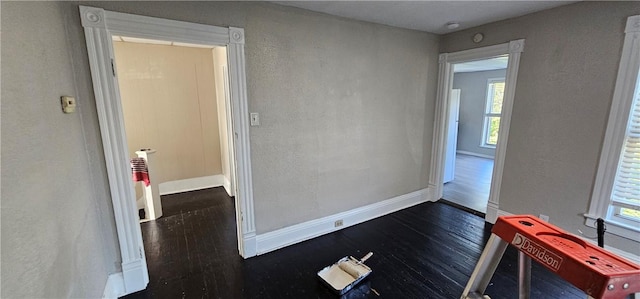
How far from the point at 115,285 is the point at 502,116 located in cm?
392

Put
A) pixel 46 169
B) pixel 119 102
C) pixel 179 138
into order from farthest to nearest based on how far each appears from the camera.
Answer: pixel 179 138, pixel 119 102, pixel 46 169

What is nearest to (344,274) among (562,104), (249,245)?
(249,245)

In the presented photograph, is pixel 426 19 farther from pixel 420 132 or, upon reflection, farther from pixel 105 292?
pixel 105 292

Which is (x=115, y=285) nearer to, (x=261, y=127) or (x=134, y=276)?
(x=134, y=276)

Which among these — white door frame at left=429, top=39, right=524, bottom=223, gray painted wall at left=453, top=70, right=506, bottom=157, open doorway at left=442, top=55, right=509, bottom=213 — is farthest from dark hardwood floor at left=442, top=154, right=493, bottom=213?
gray painted wall at left=453, top=70, right=506, bottom=157

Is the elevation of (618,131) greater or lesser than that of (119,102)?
lesser

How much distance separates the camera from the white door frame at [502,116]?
274 cm

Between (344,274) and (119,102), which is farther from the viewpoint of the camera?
(344,274)

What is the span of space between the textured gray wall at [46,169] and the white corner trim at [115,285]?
0.37ft

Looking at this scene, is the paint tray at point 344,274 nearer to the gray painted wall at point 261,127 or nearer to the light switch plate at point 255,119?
the gray painted wall at point 261,127

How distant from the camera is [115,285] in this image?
1945 millimetres

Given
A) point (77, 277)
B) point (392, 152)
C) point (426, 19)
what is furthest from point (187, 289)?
point (426, 19)

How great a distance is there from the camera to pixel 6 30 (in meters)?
0.97

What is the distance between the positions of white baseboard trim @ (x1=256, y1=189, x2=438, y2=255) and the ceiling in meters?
2.09
